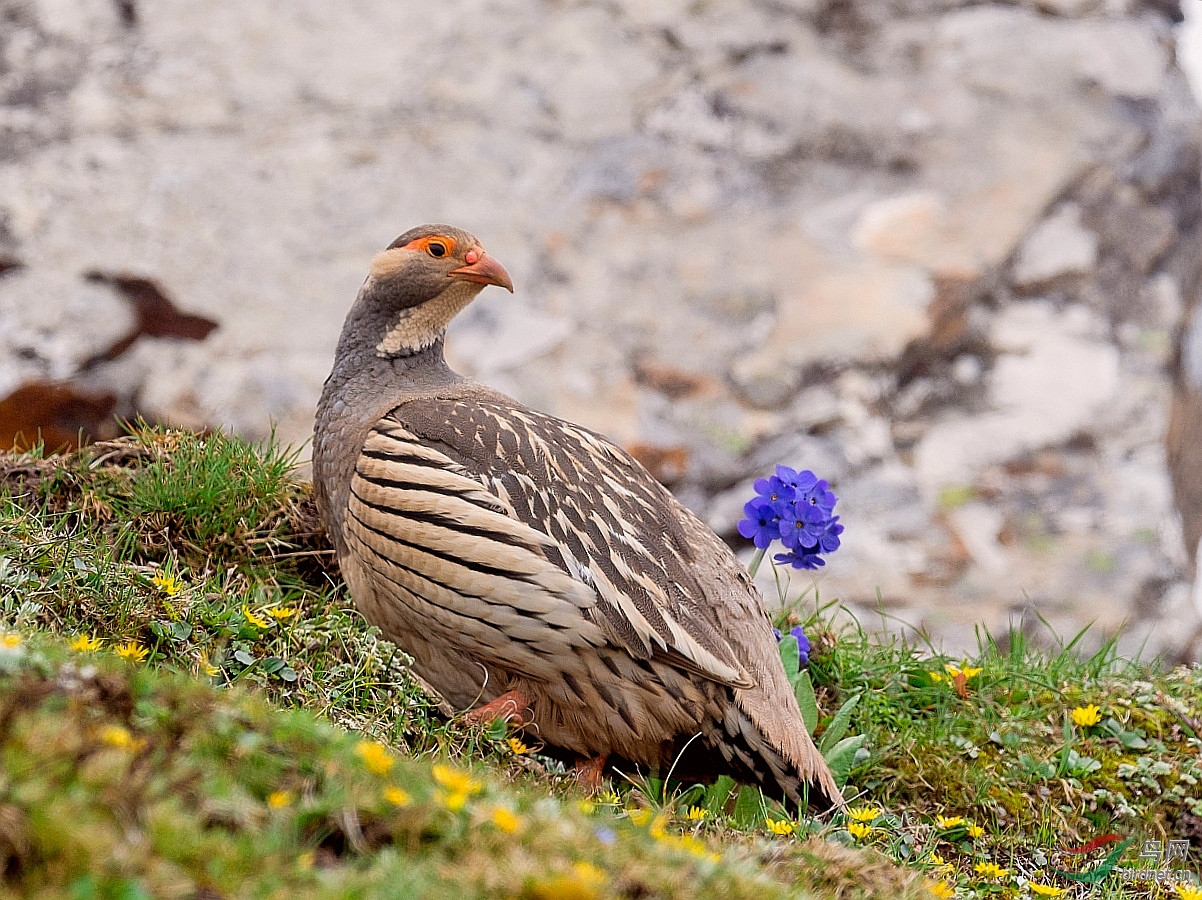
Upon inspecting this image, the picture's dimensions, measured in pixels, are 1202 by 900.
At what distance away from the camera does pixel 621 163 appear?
9344 millimetres

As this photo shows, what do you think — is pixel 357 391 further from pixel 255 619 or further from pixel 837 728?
pixel 837 728

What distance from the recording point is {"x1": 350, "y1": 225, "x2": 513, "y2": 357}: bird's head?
5641 mm

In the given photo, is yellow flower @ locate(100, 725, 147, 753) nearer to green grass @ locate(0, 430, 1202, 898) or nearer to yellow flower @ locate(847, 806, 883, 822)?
green grass @ locate(0, 430, 1202, 898)

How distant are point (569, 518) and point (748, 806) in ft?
4.25

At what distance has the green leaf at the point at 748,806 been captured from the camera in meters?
4.48

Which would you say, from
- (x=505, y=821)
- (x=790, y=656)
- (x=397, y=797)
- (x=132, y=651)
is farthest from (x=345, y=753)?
(x=790, y=656)

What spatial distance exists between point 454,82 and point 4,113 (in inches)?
132

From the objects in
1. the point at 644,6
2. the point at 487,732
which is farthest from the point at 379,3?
the point at 487,732

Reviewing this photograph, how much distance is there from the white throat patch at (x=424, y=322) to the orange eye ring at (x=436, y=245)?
0.45 ft

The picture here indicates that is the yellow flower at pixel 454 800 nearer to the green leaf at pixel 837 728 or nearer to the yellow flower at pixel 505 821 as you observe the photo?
the yellow flower at pixel 505 821

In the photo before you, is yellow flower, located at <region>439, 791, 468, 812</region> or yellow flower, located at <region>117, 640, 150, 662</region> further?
yellow flower, located at <region>117, 640, 150, 662</region>

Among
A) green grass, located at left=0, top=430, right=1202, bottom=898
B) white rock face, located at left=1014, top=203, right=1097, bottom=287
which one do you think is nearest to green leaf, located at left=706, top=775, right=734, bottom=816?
green grass, located at left=0, top=430, right=1202, bottom=898

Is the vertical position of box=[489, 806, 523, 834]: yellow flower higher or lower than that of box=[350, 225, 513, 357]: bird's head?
lower

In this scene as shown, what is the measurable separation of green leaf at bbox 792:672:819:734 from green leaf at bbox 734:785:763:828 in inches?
23.2
